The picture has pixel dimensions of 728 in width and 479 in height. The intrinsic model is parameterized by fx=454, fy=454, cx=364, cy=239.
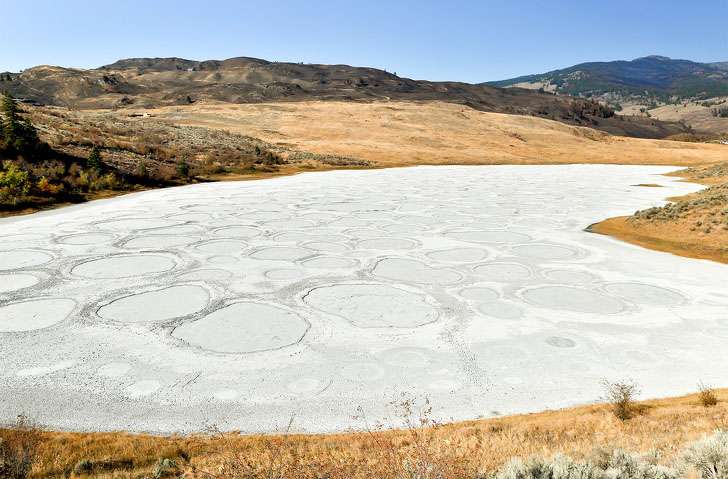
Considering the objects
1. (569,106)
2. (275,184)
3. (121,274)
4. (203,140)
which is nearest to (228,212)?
(121,274)

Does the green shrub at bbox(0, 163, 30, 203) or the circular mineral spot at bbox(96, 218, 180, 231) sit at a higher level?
the green shrub at bbox(0, 163, 30, 203)

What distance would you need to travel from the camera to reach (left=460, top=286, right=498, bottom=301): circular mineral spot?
10.6 meters

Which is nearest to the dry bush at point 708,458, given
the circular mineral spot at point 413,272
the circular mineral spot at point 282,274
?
the circular mineral spot at point 413,272

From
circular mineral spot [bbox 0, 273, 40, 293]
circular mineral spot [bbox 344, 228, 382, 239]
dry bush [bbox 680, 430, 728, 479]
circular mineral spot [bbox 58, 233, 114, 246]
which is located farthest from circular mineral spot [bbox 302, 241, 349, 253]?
dry bush [bbox 680, 430, 728, 479]

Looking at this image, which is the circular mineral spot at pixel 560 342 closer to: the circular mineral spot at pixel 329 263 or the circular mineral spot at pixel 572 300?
the circular mineral spot at pixel 572 300

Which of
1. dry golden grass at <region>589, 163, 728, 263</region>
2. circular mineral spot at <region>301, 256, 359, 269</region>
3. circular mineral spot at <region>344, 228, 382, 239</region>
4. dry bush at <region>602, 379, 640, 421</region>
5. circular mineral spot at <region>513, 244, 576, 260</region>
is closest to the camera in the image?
dry bush at <region>602, 379, 640, 421</region>

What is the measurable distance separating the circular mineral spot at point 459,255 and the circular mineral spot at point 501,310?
142 inches

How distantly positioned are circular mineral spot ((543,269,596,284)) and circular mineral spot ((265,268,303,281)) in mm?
6742

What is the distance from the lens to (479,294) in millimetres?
10906

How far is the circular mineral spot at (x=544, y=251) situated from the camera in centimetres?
1432

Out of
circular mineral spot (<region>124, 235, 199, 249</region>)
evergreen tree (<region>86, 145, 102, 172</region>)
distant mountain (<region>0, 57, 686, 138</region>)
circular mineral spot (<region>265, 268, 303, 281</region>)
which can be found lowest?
circular mineral spot (<region>265, 268, 303, 281</region>)

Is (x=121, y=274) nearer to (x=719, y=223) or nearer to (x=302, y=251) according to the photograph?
(x=302, y=251)

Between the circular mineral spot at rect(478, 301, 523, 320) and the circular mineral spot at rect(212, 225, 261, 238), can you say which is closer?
the circular mineral spot at rect(478, 301, 523, 320)

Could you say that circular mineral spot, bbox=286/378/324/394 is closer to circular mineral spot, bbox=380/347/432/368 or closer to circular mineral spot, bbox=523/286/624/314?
circular mineral spot, bbox=380/347/432/368
